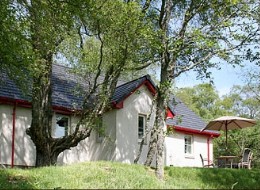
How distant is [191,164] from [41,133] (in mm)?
13274

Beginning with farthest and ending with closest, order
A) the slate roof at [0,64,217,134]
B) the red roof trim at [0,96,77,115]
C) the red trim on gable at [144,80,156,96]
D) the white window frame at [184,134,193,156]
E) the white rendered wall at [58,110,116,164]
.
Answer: the white window frame at [184,134,193,156] → the red trim on gable at [144,80,156,96] → the white rendered wall at [58,110,116,164] → the slate roof at [0,64,217,134] → the red roof trim at [0,96,77,115]

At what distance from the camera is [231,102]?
57656 mm

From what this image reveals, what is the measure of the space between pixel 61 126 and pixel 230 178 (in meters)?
9.28

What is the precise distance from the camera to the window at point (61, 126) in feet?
63.1

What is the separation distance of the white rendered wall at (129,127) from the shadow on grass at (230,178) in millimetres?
6109

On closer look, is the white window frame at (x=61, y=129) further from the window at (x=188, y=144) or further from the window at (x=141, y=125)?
the window at (x=188, y=144)

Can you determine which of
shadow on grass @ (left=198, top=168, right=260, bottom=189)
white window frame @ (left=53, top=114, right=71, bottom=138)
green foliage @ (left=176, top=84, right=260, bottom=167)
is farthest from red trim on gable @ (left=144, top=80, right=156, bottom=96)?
green foliage @ (left=176, top=84, right=260, bottom=167)

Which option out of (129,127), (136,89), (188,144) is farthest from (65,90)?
(188,144)

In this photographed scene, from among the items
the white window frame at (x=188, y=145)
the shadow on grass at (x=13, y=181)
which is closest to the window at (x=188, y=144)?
the white window frame at (x=188, y=145)

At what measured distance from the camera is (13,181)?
9.89 metres

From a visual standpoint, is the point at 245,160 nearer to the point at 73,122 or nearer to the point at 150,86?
the point at 150,86

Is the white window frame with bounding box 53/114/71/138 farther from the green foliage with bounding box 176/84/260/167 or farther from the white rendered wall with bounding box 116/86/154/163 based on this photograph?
the green foliage with bounding box 176/84/260/167

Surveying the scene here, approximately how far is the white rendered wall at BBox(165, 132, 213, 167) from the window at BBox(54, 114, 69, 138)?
21.6ft

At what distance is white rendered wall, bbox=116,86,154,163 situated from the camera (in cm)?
1911
